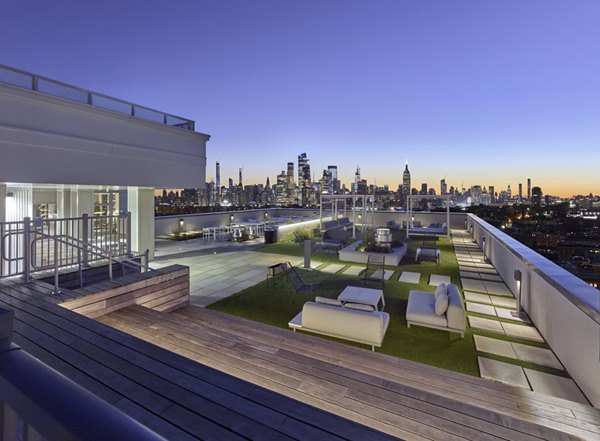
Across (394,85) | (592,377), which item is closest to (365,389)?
(592,377)

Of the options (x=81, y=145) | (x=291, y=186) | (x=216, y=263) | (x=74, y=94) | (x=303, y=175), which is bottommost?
(x=216, y=263)

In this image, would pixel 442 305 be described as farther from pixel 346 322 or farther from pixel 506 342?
pixel 346 322

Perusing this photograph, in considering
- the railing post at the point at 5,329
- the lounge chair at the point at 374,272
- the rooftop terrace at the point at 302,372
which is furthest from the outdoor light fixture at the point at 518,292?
the railing post at the point at 5,329

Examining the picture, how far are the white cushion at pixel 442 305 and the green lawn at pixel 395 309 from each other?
1.31ft

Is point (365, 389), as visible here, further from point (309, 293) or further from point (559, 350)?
point (309, 293)

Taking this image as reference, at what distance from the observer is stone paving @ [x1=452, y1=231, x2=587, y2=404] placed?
3.71 metres

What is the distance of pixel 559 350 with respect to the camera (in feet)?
14.0

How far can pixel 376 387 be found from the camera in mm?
2695

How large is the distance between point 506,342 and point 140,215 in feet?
33.4

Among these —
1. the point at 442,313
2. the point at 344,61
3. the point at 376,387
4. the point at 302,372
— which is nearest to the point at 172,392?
the point at 302,372

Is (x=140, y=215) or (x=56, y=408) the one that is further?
(x=140, y=215)

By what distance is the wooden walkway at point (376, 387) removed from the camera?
7.29 ft

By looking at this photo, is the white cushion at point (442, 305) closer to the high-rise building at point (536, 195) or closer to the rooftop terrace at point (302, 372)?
the rooftop terrace at point (302, 372)

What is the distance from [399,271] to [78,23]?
50.2 feet
